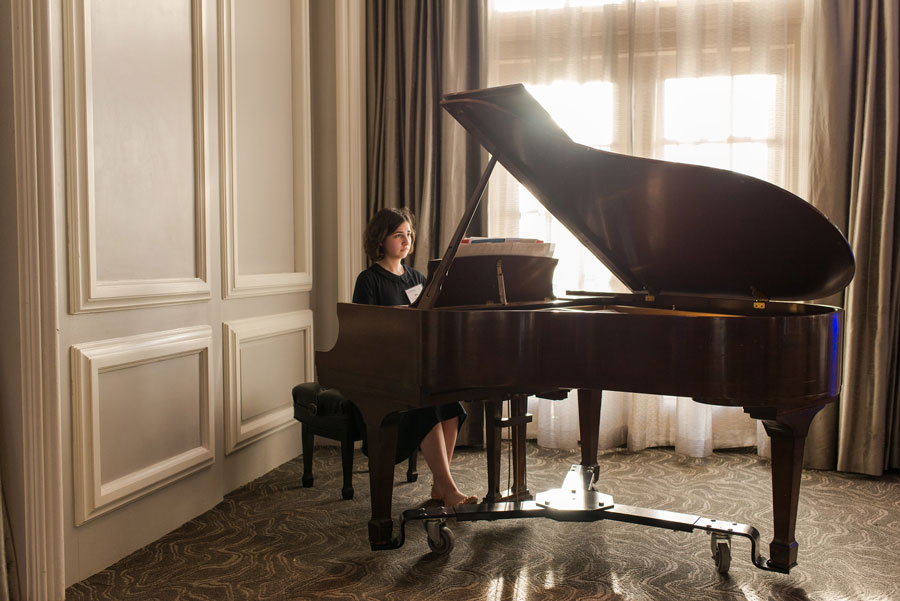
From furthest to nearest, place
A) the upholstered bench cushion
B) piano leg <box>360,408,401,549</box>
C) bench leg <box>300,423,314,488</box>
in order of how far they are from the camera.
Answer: bench leg <box>300,423,314,488</box> < the upholstered bench cushion < piano leg <box>360,408,401,549</box>

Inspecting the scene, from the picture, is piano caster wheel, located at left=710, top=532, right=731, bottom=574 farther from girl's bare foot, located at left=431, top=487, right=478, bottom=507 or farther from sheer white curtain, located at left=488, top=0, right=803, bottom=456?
sheer white curtain, located at left=488, top=0, right=803, bottom=456

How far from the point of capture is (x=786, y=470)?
2.11 metres

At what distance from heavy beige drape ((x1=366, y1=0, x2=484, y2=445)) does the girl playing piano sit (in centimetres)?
75

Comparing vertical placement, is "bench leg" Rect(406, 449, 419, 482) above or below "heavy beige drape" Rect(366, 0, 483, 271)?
below

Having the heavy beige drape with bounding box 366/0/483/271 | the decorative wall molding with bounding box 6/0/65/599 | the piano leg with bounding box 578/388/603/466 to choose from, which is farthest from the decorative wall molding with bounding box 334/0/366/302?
the decorative wall molding with bounding box 6/0/65/599

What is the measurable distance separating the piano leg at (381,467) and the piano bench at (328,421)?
0.55 meters

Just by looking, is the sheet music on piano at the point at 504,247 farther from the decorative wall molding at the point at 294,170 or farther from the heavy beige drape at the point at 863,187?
the heavy beige drape at the point at 863,187

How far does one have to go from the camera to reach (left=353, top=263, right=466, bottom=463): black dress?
289 centimetres

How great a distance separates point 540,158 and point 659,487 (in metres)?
1.71

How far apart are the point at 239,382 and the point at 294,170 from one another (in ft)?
3.68

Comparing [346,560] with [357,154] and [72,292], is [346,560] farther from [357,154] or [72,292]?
[357,154]

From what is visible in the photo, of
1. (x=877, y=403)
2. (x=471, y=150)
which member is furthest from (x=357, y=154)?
(x=877, y=403)

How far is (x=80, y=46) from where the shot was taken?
7.25 feet

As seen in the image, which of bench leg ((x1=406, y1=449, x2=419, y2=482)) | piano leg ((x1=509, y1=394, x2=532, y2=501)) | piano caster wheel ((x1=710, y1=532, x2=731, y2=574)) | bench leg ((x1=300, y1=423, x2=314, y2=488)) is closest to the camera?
piano caster wheel ((x1=710, y1=532, x2=731, y2=574))
